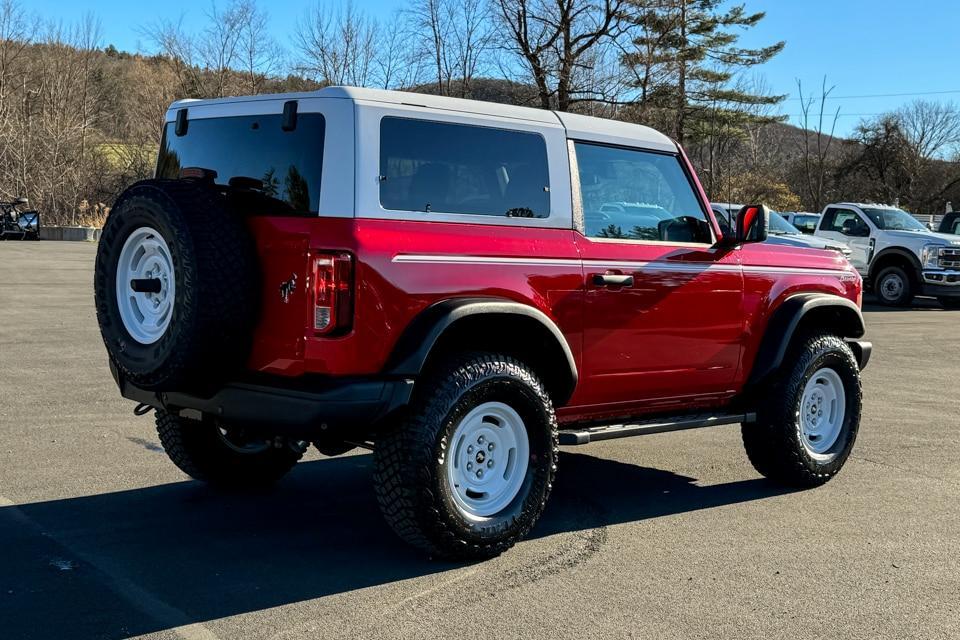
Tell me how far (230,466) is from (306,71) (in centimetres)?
2708

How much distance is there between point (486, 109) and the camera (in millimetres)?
4984

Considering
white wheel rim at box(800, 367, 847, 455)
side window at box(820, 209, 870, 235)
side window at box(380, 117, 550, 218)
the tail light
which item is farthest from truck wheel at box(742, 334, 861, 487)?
side window at box(820, 209, 870, 235)

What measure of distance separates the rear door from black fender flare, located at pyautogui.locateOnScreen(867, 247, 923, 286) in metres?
16.1

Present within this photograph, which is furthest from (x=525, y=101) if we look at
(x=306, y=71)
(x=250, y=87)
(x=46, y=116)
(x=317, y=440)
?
(x=317, y=440)

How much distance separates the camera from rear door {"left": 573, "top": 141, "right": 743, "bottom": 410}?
5301 mm

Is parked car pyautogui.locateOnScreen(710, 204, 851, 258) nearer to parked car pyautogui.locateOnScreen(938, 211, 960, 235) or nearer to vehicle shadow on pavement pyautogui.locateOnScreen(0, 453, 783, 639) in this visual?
parked car pyautogui.locateOnScreen(938, 211, 960, 235)

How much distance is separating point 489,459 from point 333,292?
1.21 m

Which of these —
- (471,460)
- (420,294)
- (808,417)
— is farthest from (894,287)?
(420,294)

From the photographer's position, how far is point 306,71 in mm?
31234

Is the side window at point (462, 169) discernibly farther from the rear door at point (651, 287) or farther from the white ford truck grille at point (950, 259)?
the white ford truck grille at point (950, 259)

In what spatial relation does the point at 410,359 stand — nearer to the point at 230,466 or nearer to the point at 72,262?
the point at 230,466

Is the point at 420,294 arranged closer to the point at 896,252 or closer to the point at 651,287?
the point at 651,287

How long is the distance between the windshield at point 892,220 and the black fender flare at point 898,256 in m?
0.75

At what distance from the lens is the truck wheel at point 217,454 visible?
5648 mm
